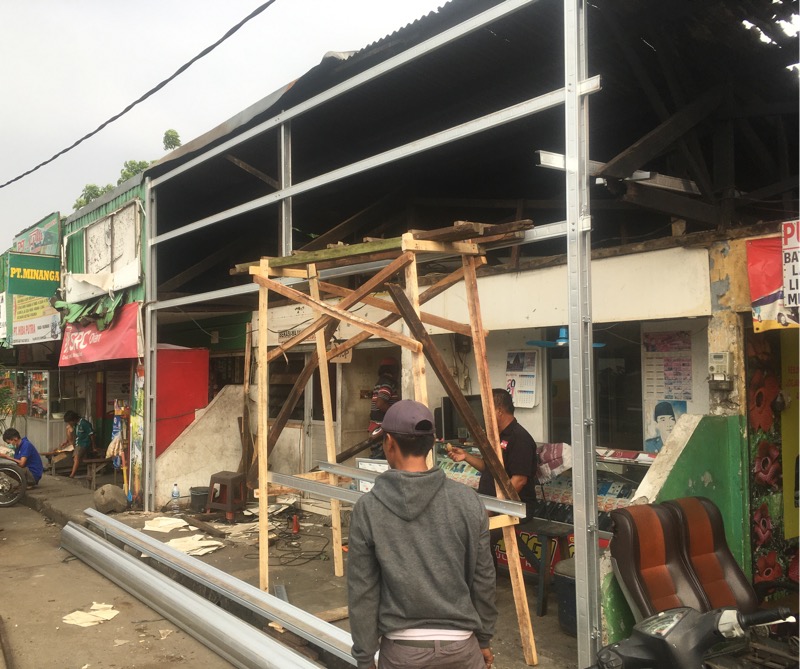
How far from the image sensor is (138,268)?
35.6 feet

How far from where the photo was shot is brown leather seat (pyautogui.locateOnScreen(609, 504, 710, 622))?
13.5 feet

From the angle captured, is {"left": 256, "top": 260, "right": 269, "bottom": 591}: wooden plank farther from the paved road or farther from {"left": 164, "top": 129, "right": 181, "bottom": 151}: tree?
{"left": 164, "top": 129, "right": 181, "bottom": 151}: tree

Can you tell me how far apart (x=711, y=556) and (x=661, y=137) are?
3.09 m

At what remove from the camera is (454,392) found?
15.8 feet

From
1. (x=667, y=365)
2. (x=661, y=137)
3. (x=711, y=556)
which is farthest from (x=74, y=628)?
(x=661, y=137)

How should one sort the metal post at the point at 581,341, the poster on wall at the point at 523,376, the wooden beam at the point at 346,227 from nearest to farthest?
the metal post at the point at 581,341 → the poster on wall at the point at 523,376 → the wooden beam at the point at 346,227

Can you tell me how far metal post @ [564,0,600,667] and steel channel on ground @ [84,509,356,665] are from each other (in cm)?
155

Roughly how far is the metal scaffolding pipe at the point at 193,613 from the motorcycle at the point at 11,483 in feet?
15.1

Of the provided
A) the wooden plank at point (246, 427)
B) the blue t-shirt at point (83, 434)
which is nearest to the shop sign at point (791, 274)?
the wooden plank at point (246, 427)

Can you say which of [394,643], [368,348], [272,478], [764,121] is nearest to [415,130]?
[368,348]

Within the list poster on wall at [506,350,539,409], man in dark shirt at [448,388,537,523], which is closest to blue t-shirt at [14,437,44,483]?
poster on wall at [506,350,539,409]

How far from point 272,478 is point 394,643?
387 cm

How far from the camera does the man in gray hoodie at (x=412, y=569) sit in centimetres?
264

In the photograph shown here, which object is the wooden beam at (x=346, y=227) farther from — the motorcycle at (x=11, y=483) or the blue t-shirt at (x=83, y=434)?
the blue t-shirt at (x=83, y=434)
